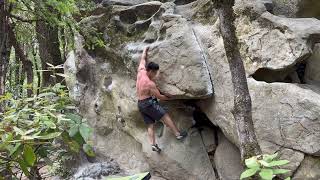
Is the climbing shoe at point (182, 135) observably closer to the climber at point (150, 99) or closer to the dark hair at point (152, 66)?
the climber at point (150, 99)

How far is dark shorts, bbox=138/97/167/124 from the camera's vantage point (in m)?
7.42

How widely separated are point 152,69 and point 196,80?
823 millimetres

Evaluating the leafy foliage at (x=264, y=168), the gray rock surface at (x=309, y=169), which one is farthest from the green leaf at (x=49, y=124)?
the gray rock surface at (x=309, y=169)

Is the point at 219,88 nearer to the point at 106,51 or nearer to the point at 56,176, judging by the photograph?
the point at 106,51

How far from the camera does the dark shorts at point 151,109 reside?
7.42 meters

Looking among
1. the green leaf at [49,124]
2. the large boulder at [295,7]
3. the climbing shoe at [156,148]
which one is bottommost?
the climbing shoe at [156,148]

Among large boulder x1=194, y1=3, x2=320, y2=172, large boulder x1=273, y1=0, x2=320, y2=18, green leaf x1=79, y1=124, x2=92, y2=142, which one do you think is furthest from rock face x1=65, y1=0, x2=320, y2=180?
green leaf x1=79, y1=124, x2=92, y2=142

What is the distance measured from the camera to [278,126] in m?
6.11

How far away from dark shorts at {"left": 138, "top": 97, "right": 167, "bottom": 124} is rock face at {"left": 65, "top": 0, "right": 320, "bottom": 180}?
0.37 metres

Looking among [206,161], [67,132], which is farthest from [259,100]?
[67,132]

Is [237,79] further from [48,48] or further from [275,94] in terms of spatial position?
[48,48]

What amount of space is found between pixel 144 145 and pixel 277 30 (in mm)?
3548

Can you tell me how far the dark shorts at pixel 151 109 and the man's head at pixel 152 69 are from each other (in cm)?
43

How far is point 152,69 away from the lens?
7.20 m
